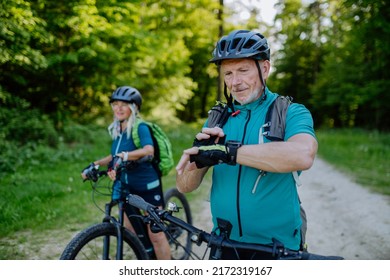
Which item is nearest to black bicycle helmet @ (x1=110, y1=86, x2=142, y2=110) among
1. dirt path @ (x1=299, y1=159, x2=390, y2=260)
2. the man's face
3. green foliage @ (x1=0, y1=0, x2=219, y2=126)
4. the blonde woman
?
the blonde woman

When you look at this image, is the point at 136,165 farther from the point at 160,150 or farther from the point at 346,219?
the point at 346,219

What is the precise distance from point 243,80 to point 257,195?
27.6 inches

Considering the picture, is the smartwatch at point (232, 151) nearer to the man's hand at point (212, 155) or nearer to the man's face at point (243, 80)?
the man's hand at point (212, 155)

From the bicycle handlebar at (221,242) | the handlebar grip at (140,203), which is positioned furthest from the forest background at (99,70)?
the bicycle handlebar at (221,242)

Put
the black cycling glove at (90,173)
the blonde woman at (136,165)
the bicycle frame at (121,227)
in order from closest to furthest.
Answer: the bicycle frame at (121,227)
the black cycling glove at (90,173)
the blonde woman at (136,165)

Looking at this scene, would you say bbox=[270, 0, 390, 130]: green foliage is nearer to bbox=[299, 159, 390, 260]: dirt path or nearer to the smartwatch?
bbox=[299, 159, 390, 260]: dirt path

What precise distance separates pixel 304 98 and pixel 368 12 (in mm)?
21770

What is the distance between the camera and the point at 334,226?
579cm

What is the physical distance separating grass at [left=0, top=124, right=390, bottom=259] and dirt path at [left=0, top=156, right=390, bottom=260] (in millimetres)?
254

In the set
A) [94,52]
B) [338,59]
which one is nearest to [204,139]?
[94,52]

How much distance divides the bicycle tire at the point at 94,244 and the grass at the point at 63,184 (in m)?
1.83

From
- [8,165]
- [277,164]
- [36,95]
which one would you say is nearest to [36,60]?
[8,165]

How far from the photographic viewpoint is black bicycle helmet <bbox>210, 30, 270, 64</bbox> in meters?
2.03

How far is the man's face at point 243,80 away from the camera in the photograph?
2.07m
